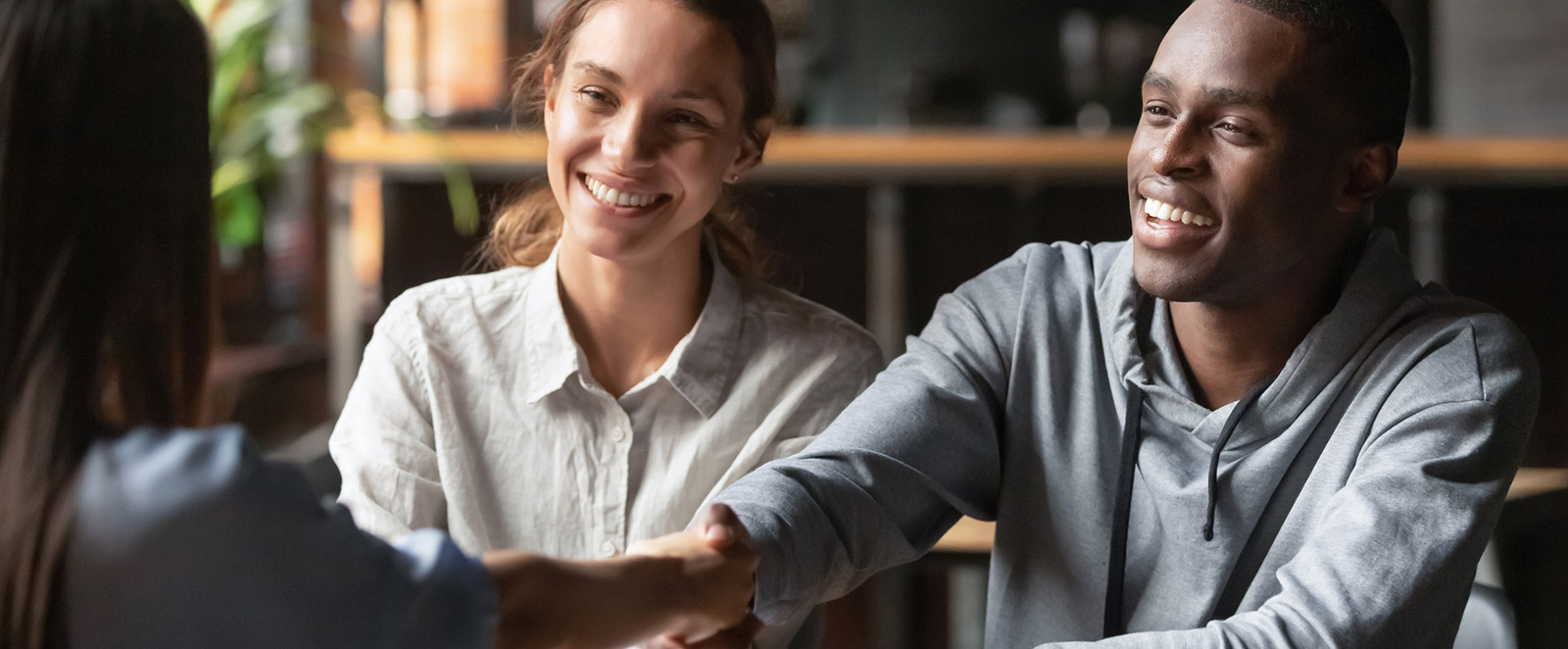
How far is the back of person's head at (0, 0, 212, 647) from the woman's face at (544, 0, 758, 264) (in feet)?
1.64

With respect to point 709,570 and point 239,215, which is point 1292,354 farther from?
point 239,215

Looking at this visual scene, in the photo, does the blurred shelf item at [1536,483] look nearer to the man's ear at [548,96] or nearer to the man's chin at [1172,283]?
the man's chin at [1172,283]

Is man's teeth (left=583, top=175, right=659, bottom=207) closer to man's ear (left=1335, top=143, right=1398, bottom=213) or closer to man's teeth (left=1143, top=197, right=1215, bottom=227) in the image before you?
man's teeth (left=1143, top=197, right=1215, bottom=227)

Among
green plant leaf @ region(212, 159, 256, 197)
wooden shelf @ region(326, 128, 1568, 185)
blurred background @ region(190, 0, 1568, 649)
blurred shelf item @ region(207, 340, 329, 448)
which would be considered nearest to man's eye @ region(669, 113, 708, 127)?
blurred background @ region(190, 0, 1568, 649)

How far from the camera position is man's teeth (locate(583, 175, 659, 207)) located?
1.25 meters

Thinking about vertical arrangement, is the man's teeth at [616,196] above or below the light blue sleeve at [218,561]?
above

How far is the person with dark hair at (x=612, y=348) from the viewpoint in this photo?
1249 millimetres

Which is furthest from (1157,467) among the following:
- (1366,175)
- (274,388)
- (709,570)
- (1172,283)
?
(274,388)

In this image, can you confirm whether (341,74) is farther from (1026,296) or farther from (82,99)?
(82,99)

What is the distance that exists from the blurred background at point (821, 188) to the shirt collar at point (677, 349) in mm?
924

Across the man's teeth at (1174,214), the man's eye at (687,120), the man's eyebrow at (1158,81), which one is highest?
the man's eyebrow at (1158,81)

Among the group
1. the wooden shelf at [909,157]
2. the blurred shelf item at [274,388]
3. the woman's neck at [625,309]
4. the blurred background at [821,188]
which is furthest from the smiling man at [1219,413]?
the wooden shelf at [909,157]

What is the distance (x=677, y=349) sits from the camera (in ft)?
4.37

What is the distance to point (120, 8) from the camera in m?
0.74
